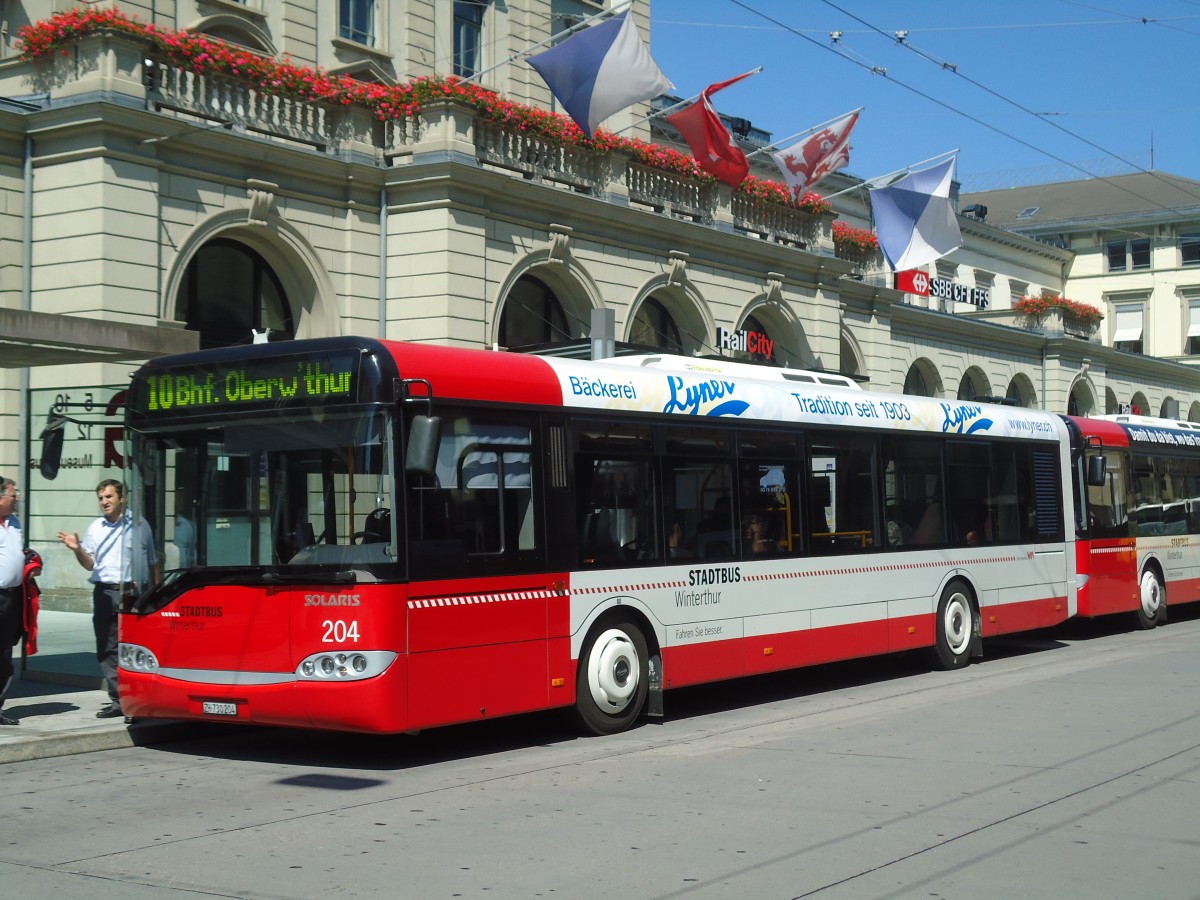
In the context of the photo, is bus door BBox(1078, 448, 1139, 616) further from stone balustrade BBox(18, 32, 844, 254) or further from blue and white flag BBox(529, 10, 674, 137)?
stone balustrade BBox(18, 32, 844, 254)

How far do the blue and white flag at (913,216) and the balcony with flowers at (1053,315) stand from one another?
21.1 metres

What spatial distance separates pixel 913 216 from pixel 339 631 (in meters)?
20.9

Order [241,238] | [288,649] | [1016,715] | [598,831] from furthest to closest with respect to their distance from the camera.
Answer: [241,238], [1016,715], [288,649], [598,831]

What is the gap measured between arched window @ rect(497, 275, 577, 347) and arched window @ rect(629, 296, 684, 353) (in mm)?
2002

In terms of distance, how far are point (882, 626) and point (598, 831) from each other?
793 centimetres

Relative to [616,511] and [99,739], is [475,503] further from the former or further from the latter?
[99,739]

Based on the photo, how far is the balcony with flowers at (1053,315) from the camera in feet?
158

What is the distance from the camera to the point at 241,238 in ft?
71.6

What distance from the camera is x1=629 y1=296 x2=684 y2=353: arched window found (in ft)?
91.2

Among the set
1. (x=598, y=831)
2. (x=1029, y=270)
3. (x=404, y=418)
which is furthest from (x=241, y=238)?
(x=1029, y=270)

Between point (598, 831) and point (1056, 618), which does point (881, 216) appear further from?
point (598, 831)

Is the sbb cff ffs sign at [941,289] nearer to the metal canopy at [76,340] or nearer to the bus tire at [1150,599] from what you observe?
the bus tire at [1150,599]

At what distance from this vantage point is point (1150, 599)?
71.5 feet

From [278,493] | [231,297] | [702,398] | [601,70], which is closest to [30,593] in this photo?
[278,493]
